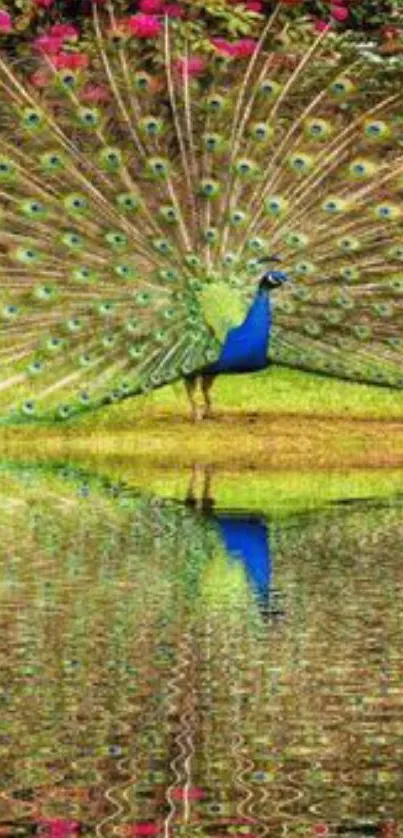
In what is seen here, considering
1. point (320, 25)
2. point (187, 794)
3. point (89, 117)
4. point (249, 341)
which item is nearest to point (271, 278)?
point (249, 341)

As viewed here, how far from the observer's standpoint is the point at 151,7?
81.8ft

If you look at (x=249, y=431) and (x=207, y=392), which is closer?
(x=249, y=431)

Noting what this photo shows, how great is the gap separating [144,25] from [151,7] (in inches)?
6.2

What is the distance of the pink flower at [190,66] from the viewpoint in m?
24.6

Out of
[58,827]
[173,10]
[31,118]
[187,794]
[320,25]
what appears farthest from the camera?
[320,25]

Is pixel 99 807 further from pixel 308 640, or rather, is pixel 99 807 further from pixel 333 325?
pixel 333 325

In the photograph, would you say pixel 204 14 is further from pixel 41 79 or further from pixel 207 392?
pixel 207 392

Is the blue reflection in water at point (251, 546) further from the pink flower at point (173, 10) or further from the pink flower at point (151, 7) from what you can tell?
the pink flower at point (173, 10)

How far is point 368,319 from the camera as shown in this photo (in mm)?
24078

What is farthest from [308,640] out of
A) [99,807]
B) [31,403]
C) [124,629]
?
[31,403]

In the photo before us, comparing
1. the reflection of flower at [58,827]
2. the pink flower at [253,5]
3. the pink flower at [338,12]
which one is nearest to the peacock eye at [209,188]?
the pink flower at [338,12]

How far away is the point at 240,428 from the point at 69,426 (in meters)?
1.29

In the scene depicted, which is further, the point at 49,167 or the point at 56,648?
the point at 49,167

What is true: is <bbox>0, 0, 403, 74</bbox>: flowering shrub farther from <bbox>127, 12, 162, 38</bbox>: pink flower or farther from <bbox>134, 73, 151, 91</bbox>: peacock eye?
<bbox>134, 73, 151, 91</bbox>: peacock eye
